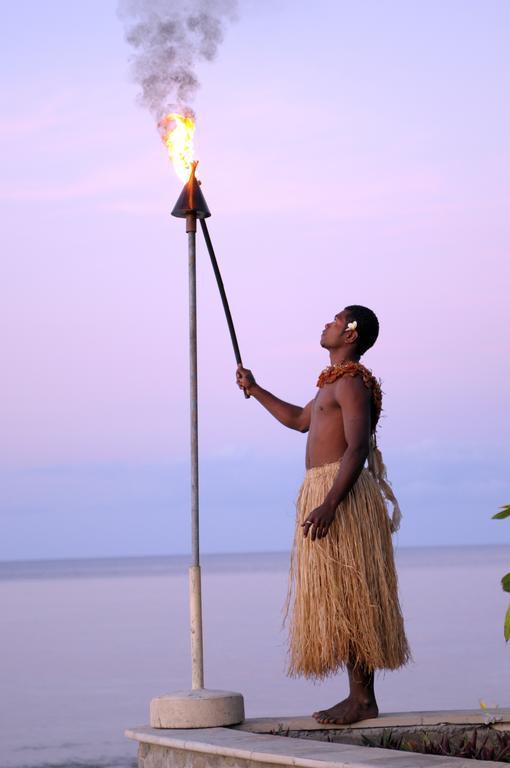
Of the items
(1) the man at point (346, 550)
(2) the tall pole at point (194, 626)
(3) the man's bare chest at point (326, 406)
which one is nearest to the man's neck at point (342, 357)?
(1) the man at point (346, 550)

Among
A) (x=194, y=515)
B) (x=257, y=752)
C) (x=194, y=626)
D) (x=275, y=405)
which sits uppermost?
(x=275, y=405)

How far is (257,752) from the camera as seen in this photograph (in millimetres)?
4633

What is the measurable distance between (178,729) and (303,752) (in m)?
0.80

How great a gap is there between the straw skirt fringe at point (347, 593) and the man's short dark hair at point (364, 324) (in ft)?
1.69

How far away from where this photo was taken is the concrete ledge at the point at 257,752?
14.1 ft

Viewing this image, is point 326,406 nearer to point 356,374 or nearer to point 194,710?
point 356,374

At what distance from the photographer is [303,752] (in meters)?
4.57

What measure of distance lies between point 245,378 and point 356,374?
635mm

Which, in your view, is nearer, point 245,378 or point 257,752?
point 257,752

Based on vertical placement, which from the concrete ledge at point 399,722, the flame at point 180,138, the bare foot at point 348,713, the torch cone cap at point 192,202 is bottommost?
the concrete ledge at point 399,722

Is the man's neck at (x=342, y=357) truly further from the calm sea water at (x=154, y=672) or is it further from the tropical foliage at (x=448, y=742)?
the calm sea water at (x=154, y=672)

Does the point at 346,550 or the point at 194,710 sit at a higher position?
the point at 346,550

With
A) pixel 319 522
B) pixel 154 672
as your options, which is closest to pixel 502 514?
pixel 319 522

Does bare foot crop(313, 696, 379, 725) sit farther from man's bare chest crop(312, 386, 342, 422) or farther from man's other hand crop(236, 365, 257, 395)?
man's other hand crop(236, 365, 257, 395)
